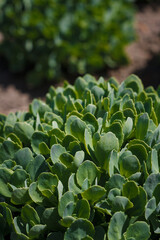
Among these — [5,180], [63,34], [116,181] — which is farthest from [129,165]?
[63,34]

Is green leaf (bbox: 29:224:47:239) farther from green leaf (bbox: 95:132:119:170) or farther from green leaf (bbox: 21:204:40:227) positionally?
green leaf (bbox: 95:132:119:170)

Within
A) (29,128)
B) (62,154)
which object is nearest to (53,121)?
(29,128)

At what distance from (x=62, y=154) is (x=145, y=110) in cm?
63

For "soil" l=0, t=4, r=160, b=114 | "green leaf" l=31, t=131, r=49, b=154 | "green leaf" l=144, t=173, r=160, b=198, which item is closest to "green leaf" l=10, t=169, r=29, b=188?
"green leaf" l=31, t=131, r=49, b=154

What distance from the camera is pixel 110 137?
1785mm

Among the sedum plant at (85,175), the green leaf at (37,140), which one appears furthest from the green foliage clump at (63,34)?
the green leaf at (37,140)

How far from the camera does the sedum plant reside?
1633 millimetres

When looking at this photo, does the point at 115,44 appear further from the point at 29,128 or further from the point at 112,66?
the point at 29,128

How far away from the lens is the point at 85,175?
5.68ft

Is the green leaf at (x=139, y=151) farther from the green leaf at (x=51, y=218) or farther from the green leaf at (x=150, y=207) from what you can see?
the green leaf at (x=51, y=218)

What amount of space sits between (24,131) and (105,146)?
54cm

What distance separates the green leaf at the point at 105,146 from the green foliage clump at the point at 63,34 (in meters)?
3.79

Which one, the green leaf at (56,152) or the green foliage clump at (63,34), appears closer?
the green leaf at (56,152)

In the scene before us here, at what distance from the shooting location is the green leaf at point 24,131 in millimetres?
2094
